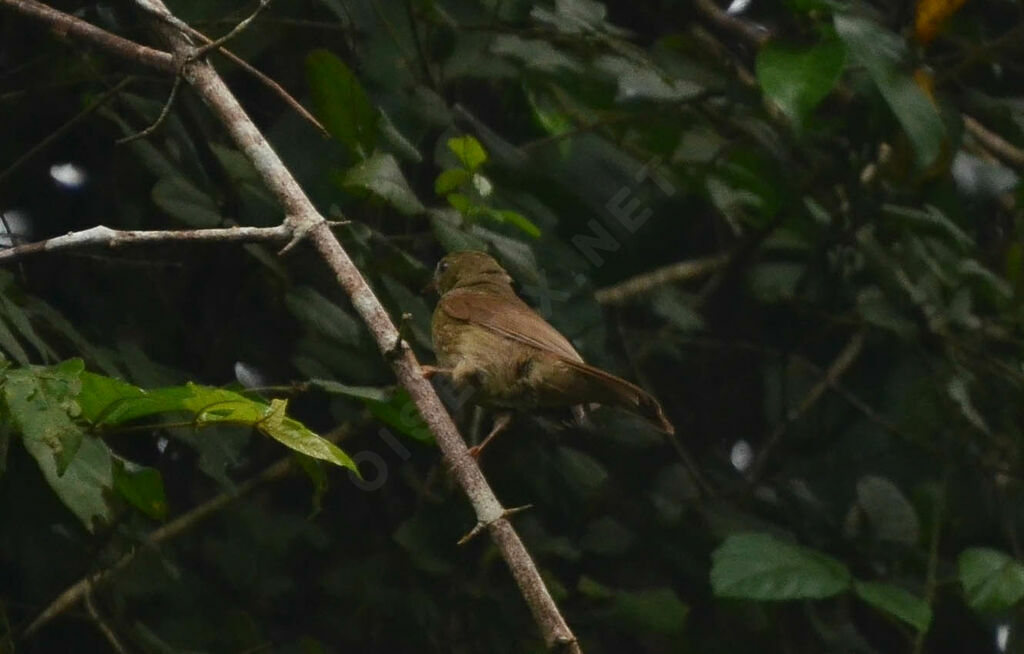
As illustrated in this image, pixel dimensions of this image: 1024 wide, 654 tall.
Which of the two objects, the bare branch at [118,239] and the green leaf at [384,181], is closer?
the bare branch at [118,239]

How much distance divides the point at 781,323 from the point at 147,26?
2.59m

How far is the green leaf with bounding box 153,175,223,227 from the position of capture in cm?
313

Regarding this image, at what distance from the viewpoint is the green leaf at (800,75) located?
3.29 meters

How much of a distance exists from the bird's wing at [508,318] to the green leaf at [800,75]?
0.74 metres

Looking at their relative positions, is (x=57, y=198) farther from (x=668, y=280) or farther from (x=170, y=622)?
(x=668, y=280)

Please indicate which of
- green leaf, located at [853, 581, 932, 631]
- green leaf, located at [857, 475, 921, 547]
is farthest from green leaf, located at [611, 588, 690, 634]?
green leaf, located at [857, 475, 921, 547]

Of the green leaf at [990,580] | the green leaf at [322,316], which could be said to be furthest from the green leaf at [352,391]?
the green leaf at [990,580]

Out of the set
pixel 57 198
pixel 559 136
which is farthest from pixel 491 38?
pixel 57 198

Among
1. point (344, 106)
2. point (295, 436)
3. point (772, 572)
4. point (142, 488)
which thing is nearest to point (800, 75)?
point (344, 106)

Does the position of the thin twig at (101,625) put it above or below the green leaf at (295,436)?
below

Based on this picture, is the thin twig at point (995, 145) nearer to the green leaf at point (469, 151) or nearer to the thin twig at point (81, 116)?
the green leaf at point (469, 151)

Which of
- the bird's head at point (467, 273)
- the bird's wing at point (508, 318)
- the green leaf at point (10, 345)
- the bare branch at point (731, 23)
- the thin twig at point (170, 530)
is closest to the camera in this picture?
the green leaf at point (10, 345)

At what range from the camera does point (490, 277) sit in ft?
12.4

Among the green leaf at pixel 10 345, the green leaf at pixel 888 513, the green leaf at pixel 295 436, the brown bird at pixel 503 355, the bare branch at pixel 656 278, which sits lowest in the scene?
the green leaf at pixel 888 513
